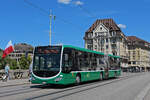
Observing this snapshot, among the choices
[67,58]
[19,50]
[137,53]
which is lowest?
[67,58]

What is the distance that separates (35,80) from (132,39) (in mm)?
102971

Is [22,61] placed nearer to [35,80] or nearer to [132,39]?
[132,39]

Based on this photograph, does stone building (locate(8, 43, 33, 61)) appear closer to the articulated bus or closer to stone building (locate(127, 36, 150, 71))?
stone building (locate(127, 36, 150, 71))

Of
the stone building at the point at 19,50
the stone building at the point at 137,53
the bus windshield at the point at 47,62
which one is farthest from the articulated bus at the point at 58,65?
the stone building at the point at 19,50

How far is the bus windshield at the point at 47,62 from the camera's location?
47.8 ft

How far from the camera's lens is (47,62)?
48.7ft

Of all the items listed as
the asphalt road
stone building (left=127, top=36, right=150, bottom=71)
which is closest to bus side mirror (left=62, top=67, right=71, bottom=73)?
the asphalt road

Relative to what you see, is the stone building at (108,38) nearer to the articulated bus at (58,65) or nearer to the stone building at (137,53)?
the stone building at (137,53)

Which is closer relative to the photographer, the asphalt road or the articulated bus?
the asphalt road

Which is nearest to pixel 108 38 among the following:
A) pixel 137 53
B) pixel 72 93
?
pixel 137 53

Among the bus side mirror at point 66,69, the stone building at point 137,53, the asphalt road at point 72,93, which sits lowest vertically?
the asphalt road at point 72,93

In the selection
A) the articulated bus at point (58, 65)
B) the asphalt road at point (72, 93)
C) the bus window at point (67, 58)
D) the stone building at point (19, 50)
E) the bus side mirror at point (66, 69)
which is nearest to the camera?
the asphalt road at point (72, 93)

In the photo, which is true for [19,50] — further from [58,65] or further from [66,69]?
[58,65]

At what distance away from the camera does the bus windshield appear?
14578 millimetres
